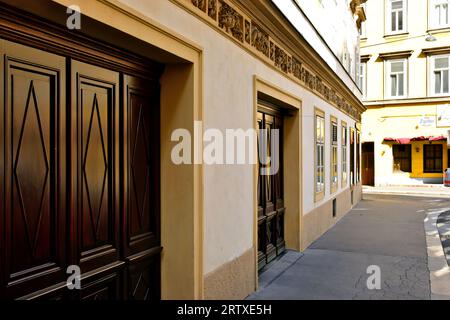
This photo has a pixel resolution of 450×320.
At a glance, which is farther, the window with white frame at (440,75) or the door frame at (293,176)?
the window with white frame at (440,75)

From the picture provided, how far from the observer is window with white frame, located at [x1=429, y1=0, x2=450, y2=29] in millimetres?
23516

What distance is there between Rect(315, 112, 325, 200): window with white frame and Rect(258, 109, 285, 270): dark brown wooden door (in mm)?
1691

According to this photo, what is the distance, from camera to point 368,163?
86.7 feet

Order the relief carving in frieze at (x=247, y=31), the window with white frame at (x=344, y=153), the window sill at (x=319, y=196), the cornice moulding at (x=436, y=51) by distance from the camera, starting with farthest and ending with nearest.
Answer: the cornice moulding at (x=436, y=51) → the window with white frame at (x=344, y=153) → the window sill at (x=319, y=196) → the relief carving in frieze at (x=247, y=31)

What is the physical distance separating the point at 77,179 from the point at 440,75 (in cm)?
2525

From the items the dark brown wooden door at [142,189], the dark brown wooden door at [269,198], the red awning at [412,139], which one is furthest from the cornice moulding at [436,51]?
the dark brown wooden door at [142,189]

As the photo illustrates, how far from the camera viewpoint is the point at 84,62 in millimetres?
2924

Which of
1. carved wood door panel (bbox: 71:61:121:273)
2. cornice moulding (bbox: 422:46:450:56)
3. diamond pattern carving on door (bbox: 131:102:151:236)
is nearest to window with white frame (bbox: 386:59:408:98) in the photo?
cornice moulding (bbox: 422:46:450:56)

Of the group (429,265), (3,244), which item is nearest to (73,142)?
(3,244)

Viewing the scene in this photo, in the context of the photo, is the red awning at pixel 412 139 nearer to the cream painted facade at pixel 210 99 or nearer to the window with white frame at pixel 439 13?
the window with white frame at pixel 439 13

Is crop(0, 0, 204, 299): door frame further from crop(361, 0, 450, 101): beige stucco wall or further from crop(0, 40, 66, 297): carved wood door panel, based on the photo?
crop(361, 0, 450, 101): beige stucco wall

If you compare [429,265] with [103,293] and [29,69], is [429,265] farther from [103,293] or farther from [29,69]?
[29,69]

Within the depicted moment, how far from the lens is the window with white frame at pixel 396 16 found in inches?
974

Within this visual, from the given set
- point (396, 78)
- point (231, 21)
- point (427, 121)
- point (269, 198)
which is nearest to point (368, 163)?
point (427, 121)
